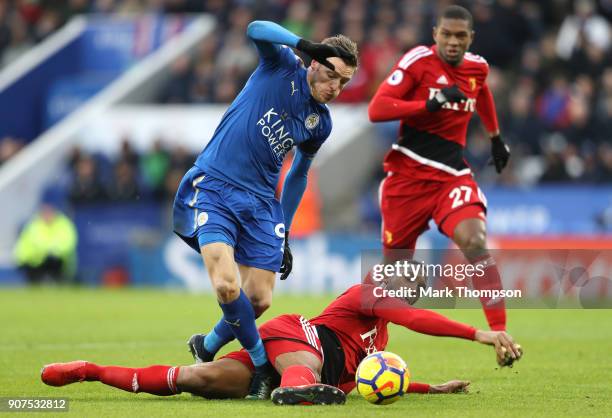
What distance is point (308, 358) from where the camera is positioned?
6.96 m

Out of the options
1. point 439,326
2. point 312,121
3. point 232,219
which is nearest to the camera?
point 439,326

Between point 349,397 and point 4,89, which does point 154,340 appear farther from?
point 4,89

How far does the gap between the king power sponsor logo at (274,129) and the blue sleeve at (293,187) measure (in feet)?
1.48

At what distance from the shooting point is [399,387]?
684cm

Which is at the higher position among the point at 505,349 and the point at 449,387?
the point at 505,349

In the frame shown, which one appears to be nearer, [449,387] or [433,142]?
[449,387]

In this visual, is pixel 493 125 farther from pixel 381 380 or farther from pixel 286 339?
pixel 381 380

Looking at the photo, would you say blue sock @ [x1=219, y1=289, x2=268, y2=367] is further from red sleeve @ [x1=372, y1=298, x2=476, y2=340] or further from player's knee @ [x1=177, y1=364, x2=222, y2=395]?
red sleeve @ [x1=372, y1=298, x2=476, y2=340]

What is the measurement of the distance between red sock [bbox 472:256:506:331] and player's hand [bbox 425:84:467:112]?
3.92ft

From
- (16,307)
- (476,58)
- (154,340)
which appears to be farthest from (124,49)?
(476,58)

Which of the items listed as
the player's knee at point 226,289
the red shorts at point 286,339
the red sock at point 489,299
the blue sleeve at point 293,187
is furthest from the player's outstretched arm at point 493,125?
the player's knee at point 226,289

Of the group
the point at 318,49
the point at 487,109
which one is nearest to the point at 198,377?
the point at 318,49

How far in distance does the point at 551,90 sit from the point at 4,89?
13127mm

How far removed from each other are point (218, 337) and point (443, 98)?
2.49 meters
